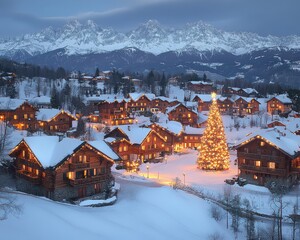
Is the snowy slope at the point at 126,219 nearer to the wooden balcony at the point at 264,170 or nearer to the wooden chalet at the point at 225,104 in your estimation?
the wooden balcony at the point at 264,170

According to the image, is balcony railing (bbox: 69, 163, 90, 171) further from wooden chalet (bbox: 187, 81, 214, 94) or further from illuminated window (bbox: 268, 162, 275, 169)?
wooden chalet (bbox: 187, 81, 214, 94)

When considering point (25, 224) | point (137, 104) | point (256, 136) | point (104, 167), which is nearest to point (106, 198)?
point (104, 167)

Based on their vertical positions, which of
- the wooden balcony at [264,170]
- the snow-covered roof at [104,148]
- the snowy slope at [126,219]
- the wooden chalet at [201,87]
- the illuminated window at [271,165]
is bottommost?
the snowy slope at [126,219]

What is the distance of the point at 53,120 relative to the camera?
269ft

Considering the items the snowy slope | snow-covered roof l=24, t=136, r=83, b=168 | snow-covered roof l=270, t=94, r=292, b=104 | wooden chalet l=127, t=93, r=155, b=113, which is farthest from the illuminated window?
snow-covered roof l=270, t=94, r=292, b=104

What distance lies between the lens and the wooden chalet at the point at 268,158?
48.7 m

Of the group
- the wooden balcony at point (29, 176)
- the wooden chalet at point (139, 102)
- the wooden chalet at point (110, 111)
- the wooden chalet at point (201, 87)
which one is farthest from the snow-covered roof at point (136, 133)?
the wooden chalet at point (201, 87)

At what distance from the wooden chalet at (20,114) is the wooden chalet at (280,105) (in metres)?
69.8

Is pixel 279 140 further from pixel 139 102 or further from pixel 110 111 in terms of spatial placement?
pixel 139 102

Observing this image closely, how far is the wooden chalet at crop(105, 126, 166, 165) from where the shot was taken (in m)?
62.2

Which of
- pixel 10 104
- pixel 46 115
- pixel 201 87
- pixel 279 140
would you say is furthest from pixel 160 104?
pixel 279 140

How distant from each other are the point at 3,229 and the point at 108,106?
7529 centimetres

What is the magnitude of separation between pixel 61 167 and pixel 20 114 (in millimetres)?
45853

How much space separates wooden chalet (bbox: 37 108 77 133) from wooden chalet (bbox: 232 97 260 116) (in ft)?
190
